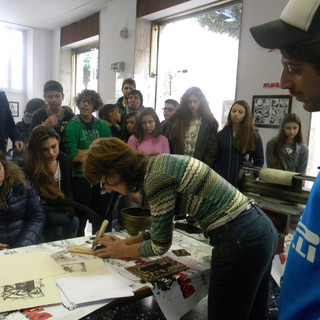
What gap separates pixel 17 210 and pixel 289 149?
85.4 inches

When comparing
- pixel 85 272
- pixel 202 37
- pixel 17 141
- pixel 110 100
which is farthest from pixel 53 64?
pixel 85 272

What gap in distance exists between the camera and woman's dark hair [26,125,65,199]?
81.5 inches

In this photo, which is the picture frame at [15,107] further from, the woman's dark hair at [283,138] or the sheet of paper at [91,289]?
the sheet of paper at [91,289]

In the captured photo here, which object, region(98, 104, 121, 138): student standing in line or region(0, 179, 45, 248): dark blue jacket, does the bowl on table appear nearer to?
region(0, 179, 45, 248): dark blue jacket

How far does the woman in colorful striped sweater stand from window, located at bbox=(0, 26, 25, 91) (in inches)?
257

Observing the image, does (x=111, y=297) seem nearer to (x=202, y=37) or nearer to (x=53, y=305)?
(x=53, y=305)

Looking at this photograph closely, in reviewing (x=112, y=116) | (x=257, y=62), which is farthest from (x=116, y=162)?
(x=257, y=62)

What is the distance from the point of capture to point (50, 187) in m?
2.11

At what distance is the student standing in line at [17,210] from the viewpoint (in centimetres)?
169

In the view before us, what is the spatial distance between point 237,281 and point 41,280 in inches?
25.5

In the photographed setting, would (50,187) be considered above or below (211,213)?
below

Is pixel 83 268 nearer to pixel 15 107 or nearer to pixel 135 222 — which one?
pixel 135 222

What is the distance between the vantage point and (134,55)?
4816 millimetres

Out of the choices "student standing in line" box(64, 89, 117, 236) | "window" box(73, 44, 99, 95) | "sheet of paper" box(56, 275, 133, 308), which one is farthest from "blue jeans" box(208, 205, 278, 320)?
"window" box(73, 44, 99, 95)
